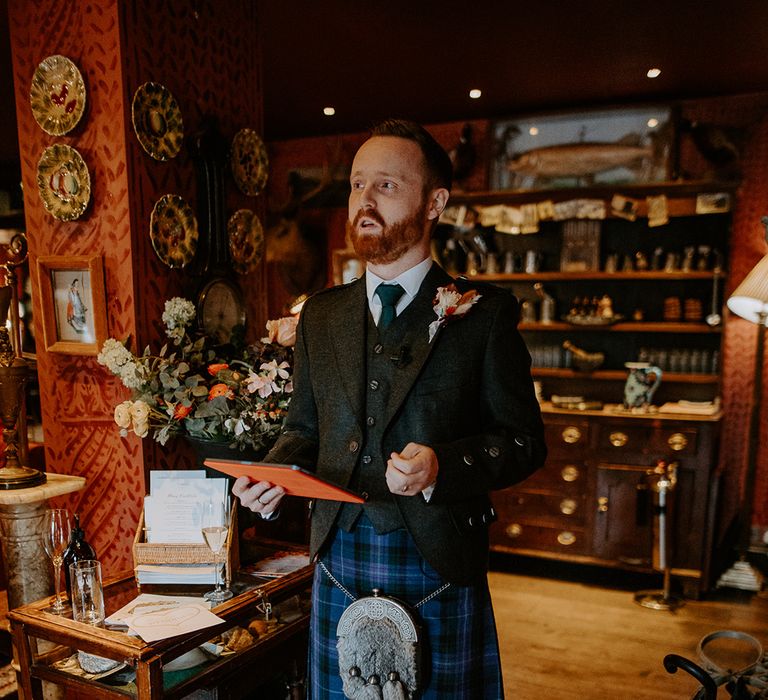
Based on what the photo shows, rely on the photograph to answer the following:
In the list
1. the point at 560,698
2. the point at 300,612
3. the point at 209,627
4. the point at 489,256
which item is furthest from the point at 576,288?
the point at 209,627

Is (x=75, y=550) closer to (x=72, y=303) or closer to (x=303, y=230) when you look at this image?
(x=72, y=303)

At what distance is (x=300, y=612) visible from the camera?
199cm

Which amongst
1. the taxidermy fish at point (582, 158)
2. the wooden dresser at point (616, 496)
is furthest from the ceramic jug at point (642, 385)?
the taxidermy fish at point (582, 158)

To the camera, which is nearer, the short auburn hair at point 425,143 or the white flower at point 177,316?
the short auburn hair at point 425,143

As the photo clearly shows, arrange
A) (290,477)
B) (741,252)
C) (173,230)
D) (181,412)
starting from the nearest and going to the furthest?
(290,477)
(181,412)
(173,230)
(741,252)

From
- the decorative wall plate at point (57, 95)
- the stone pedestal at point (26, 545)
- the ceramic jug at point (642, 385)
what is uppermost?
the decorative wall plate at point (57, 95)

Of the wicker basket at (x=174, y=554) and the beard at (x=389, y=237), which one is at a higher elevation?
the beard at (x=389, y=237)

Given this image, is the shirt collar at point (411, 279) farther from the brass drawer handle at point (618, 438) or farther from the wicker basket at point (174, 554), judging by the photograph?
the brass drawer handle at point (618, 438)

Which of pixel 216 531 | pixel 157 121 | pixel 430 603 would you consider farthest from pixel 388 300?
pixel 157 121

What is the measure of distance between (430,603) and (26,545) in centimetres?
150

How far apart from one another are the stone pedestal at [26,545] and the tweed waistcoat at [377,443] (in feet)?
4.16

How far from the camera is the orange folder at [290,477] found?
1092mm

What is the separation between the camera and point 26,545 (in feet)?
7.00

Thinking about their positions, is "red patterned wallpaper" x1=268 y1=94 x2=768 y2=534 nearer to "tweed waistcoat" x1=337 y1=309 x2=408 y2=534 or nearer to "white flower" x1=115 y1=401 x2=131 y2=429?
"tweed waistcoat" x1=337 y1=309 x2=408 y2=534
